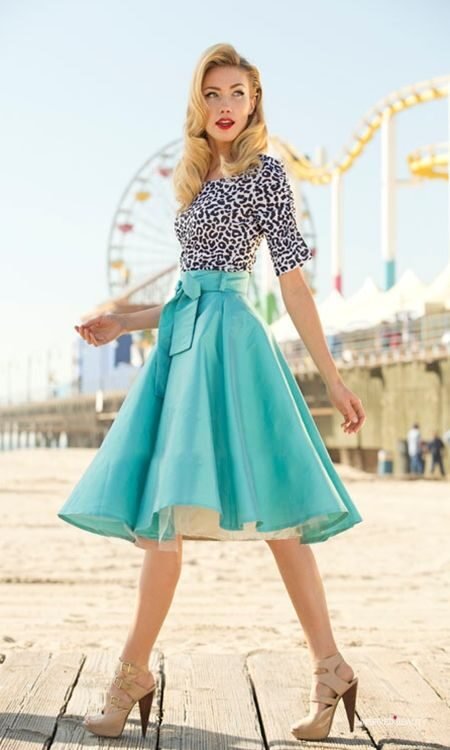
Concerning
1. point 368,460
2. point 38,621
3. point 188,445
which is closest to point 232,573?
point 38,621

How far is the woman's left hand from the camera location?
7.42 ft

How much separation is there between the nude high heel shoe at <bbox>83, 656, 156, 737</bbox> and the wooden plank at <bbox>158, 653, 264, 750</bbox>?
0.07m

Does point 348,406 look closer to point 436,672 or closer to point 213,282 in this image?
point 213,282

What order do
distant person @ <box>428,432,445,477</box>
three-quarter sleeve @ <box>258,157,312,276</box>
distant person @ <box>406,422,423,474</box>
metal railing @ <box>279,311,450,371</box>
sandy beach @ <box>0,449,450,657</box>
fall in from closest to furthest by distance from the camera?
1. three-quarter sleeve @ <box>258,157,312,276</box>
2. sandy beach @ <box>0,449,450,657</box>
3. distant person @ <box>428,432,445,477</box>
4. distant person @ <box>406,422,423,474</box>
5. metal railing @ <box>279,311,450,371</box>

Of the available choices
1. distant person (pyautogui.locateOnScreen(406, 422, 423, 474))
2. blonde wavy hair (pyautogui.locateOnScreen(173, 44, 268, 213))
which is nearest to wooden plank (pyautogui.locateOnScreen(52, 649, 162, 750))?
blonde wavy hair (pyautogui.locateOnScreen(173, 44, 268, 213))

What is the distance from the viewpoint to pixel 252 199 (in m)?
2.34

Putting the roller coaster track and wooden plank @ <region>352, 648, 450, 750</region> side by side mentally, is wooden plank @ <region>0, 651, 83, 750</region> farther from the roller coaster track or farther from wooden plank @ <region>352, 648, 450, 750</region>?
the roller coaster track

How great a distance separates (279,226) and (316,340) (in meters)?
0.25

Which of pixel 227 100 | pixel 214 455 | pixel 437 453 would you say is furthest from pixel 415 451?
pixel 214 455

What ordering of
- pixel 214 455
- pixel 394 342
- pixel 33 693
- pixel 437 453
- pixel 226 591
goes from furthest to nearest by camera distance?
pixel 394 342 < pixel 437 453 < pixel 226 591 < pixel 33 693 < pixel 214 455

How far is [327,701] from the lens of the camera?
2205mm

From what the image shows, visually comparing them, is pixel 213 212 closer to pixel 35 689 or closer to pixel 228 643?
pixel 35 689

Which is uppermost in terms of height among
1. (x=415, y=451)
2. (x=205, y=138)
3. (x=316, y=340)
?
(x=205, y=138)

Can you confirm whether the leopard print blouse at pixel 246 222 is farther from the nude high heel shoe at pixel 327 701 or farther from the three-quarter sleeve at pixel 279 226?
the nude high heel shoe at pixel 327 701
